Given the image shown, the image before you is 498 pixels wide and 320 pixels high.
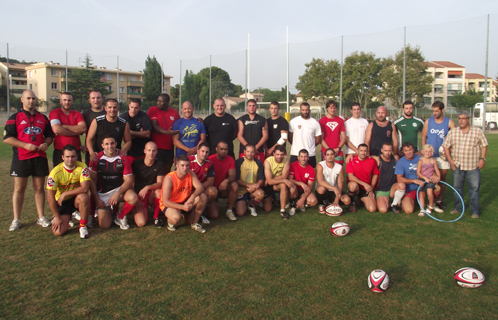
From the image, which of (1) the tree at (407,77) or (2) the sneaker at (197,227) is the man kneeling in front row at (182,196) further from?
(1) the tree at (407,77)

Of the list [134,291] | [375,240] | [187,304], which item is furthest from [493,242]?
[134,291]

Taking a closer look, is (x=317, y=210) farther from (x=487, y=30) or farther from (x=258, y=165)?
(x=487, y=30)

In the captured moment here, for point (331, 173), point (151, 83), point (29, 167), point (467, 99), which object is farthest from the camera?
point (151, 83)

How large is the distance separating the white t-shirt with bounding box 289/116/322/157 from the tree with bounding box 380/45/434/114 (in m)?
19.6

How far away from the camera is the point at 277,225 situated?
18.0ft

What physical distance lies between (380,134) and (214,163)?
3.26 metres

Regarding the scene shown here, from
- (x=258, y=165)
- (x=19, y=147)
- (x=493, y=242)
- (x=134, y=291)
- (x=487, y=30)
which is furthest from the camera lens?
(x=487, y=30)

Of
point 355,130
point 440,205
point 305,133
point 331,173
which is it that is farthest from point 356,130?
point 440,205

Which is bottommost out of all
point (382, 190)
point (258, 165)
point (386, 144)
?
point (382, 190)

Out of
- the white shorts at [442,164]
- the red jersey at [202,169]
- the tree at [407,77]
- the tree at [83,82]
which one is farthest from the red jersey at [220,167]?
the tree at [83,82]

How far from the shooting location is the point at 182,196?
17.3ft

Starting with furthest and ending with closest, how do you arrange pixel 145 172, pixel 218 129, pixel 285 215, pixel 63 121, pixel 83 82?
pixel 83 82 < pixel 218 129 < pixel 285 215 < pixel 145 172 < pixel 63 121

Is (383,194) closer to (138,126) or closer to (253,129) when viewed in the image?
(253,129)

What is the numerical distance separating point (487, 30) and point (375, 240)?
72.5ft
